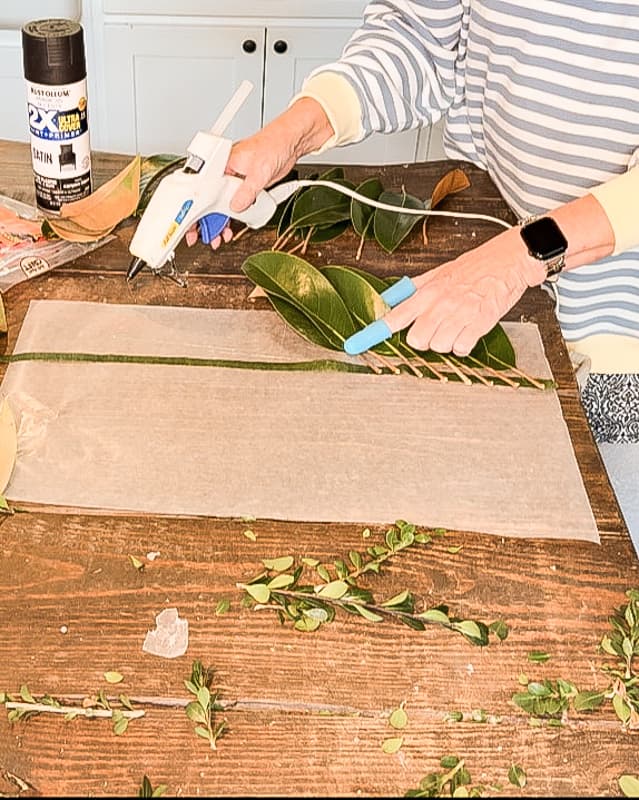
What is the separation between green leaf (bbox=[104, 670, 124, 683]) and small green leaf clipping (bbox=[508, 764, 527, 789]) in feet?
0.87

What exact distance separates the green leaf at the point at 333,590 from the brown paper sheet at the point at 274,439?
0.24 feet

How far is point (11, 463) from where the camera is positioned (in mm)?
859

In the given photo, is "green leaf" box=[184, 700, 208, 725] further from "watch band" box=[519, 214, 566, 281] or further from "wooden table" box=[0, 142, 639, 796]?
"watch band" box=[519, 214, 566, 281]

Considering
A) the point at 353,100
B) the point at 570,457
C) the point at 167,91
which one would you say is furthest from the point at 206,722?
the point at 167,91

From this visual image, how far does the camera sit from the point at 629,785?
0.66 m

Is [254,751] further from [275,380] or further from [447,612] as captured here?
[275,380]

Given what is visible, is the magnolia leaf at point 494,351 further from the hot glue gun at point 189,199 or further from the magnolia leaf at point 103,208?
the magnolia leaf at point 103,208

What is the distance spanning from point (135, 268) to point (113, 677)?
52 cm

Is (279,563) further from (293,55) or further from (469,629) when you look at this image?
(293,55)

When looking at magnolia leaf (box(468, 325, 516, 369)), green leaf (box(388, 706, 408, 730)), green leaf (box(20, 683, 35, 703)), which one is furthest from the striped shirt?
green leaf (box(20, 683, 35, 703))

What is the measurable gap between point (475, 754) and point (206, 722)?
18 cm

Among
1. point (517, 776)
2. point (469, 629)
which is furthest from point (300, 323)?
point (517, 776)

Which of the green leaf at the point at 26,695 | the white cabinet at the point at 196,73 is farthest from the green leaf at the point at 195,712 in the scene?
the white cabinet at the point at 196,73

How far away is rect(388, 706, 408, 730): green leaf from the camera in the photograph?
682mm
